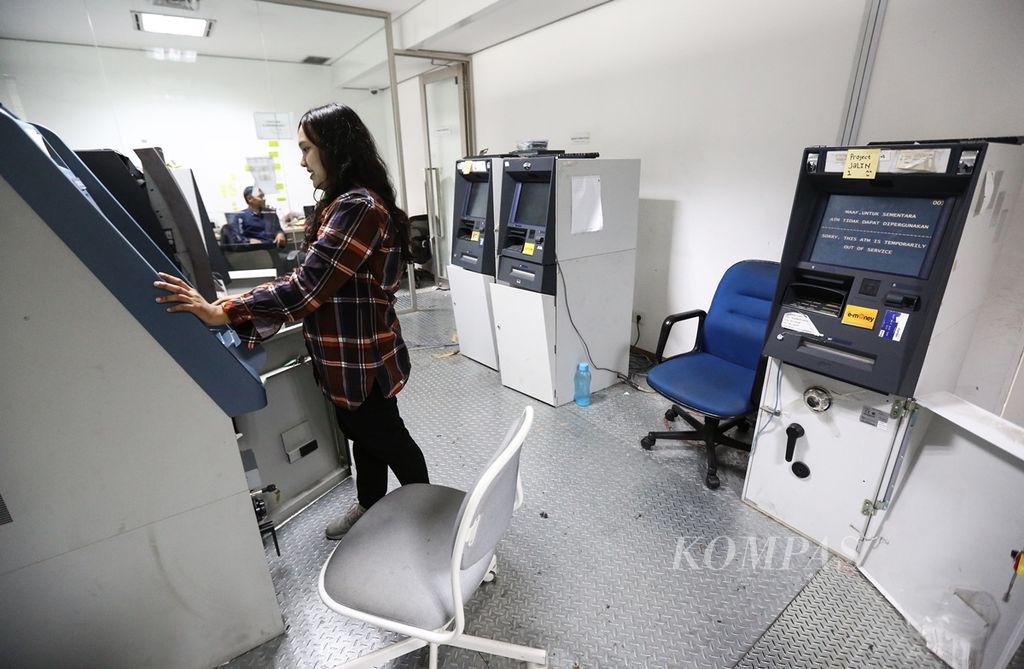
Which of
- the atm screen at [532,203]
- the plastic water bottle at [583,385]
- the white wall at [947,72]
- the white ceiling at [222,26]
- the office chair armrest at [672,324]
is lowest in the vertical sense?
the plastic water bottle at [583,385]

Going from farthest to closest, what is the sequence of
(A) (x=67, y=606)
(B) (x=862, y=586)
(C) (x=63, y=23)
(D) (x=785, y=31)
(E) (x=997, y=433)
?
(C) (x=63, y=23)
(D) (x=785, y=31)
(B) (x=862, y=586)
(E) (x=997, y=433)
(A) (x=67, y=606)

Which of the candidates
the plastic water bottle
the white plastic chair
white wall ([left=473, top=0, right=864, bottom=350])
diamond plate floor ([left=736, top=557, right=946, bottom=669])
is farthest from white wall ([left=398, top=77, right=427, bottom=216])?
diamond plate floor ([left=736, top=557, right=946, bottom=669])

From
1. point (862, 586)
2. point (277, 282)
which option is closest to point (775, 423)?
point (862, 586)

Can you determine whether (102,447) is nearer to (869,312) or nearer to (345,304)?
(345,304)

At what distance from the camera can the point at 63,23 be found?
2.97 meters

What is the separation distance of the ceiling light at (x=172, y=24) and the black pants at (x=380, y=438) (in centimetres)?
346

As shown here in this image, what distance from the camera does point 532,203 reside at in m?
2.63

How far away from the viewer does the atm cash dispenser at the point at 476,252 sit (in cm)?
292

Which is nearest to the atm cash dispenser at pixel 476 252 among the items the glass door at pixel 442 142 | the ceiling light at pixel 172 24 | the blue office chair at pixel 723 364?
the blue office chair at pixel 723 364

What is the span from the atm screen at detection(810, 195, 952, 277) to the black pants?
1546 mm

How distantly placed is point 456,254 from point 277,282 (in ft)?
6.67

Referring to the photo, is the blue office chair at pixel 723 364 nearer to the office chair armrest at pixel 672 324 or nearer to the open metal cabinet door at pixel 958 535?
the office chair armrest at pixel 672 324

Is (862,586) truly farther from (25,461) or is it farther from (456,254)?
(456,254)

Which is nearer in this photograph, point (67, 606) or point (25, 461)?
point (25, 461)
